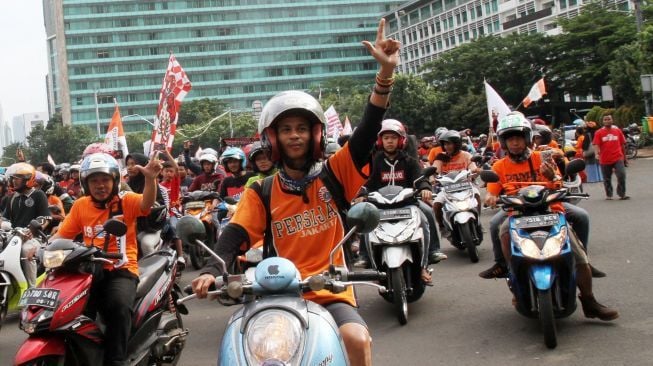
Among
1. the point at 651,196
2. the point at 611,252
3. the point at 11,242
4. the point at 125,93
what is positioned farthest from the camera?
the point at 125,93

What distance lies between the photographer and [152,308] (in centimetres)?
564

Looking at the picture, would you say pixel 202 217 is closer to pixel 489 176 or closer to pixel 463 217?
pixel 463 217

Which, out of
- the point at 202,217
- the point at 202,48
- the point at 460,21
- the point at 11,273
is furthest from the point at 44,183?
the point at 202,48

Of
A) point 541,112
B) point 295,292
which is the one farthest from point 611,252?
point 541,112

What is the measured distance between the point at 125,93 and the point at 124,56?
592 cm

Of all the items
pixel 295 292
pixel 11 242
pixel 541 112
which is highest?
pixel 541 112

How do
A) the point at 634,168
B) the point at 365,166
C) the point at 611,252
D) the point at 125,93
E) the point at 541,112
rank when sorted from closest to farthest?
the point at 365,166, the point at 611,252, the point at 634,168, the point at 541,112, the point at 125,93

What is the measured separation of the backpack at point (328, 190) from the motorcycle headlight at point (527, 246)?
242 cm

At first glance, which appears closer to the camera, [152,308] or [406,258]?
[152,308]

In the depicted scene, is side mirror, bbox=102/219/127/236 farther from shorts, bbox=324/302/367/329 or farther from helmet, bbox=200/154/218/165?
helmet, bbox=200/154/218/165

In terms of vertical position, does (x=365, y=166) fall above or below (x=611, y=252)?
above

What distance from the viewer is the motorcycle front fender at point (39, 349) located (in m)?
4.46

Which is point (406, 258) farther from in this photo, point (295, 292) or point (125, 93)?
point (125, 93)

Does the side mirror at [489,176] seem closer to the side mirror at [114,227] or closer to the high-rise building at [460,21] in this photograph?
the side mirror at [114,227]
